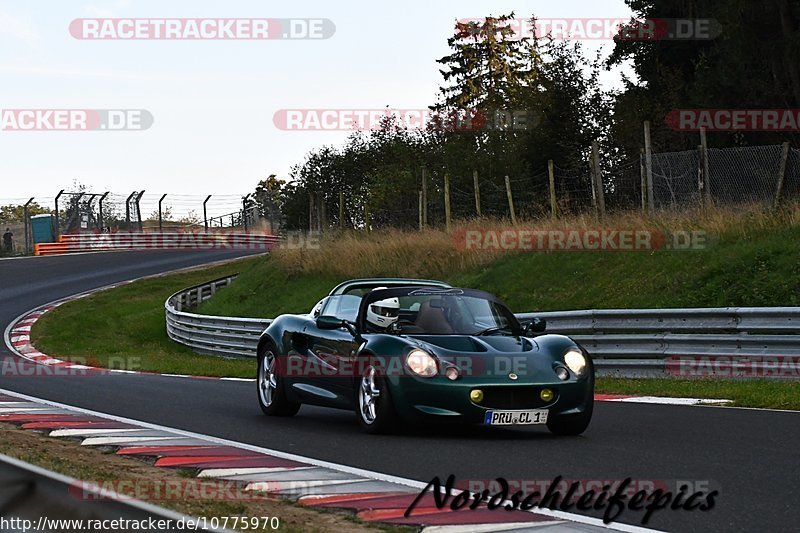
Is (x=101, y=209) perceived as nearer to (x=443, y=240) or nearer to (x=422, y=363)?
(x=443, y=240)

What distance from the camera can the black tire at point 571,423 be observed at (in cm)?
965

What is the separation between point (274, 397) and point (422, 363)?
8.28 ft

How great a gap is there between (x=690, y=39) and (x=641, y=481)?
100 ft

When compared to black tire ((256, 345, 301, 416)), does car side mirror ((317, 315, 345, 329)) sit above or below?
above

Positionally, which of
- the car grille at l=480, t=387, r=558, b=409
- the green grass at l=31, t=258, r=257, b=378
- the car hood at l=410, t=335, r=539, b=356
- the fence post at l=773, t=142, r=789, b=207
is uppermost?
the fence post at l=773, t=142, r=789, b=207

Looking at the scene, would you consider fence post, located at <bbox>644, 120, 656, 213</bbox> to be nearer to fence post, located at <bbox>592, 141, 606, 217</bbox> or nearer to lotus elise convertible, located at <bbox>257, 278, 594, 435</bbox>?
fence post, located at <bbox>592, 141, 606, 217</bbox>

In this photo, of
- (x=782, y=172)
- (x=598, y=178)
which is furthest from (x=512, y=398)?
(x=598, y=178)

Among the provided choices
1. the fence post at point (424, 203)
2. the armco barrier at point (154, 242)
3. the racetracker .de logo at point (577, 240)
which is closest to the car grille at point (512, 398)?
the racetracker .de logo at point (577, 240)

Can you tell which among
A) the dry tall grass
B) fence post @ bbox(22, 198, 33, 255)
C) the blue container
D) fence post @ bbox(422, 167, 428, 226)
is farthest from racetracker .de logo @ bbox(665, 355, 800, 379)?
the blue container

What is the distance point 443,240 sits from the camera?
1090 inches

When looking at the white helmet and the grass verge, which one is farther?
the white helmet

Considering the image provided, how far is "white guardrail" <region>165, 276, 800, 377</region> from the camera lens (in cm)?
1420

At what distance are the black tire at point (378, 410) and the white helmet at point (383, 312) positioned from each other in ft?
2.19

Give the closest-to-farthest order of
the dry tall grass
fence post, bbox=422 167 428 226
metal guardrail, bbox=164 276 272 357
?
1. the dry tall grass
2. metal guardrail, bbox=164 276 272 357
3. fence post, bbox=422 167 428 226
